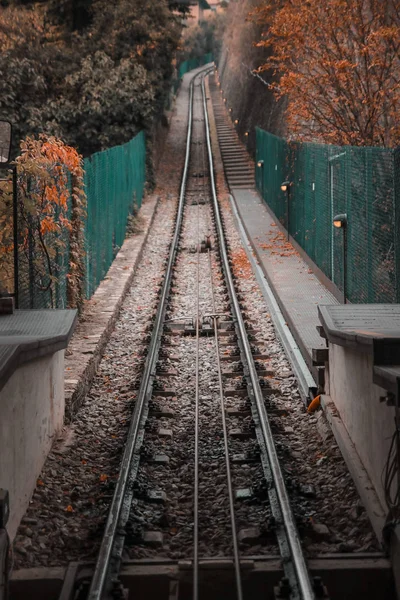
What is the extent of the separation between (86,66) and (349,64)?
15.5m

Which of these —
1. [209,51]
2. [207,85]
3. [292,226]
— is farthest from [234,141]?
[209,51]

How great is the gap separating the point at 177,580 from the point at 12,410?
1.68 meters

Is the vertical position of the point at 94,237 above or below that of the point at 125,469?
above

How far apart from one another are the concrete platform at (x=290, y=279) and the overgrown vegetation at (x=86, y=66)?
6192 mm

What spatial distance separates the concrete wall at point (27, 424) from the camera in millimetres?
6082

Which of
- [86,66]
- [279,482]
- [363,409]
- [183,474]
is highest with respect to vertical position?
[86,66]

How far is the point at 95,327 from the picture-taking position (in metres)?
12.9

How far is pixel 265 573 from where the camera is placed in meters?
5.73

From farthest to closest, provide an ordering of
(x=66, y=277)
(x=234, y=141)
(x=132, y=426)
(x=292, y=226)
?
1. (x=234, y=141)
2. (x=292, y=226)
3. (x=66, y=277)
4. (x=132, y=426)

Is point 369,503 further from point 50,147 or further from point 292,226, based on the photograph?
point 292,226

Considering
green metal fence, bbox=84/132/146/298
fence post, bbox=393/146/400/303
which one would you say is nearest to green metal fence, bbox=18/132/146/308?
green metal fence, bbox=84/132/146/298

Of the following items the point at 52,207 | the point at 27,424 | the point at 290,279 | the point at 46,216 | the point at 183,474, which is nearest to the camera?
the point at 27,424

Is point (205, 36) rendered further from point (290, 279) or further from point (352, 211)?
point (352, 211)

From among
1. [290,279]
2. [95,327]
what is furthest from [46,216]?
[290,279]
